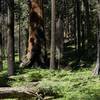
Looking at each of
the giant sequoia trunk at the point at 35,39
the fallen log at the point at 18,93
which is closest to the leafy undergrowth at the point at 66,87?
the fallen log at the point at 18,93

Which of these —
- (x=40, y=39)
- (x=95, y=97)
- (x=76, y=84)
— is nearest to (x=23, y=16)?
(x=40, y=39)

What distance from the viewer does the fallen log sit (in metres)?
12.8

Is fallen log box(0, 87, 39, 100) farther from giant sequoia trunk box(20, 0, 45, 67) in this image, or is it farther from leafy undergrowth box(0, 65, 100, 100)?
giant sequoia trunk box(20, 0, 45, 67)

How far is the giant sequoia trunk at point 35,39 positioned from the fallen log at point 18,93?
36.9ft

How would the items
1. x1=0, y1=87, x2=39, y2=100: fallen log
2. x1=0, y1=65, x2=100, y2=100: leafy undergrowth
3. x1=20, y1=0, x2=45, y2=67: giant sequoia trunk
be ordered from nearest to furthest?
x1=0, y1=87, x2=39, y2=100: fallen log < x1=0, y1=65, x2=100, y2=100: leafy undergrowth < x1=20, y1=0, x2=45, y2=67: giant sequoia trunk

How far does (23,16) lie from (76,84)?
80.0 feet

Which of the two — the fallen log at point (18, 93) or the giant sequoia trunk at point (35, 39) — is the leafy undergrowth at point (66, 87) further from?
the giant sequoia trunk at point (35, 39)

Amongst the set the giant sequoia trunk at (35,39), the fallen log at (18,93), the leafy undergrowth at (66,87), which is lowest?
the leafy undergrowth at (66,87)

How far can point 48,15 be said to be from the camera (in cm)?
4259

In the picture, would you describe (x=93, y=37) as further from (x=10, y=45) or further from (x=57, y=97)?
(x=57, y=97)

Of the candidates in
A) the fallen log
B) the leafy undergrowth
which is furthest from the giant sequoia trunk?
the fallen log

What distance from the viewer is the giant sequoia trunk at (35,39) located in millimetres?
24703

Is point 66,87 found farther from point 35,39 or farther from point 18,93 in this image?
point 35,39

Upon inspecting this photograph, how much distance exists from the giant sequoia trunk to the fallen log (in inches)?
443
